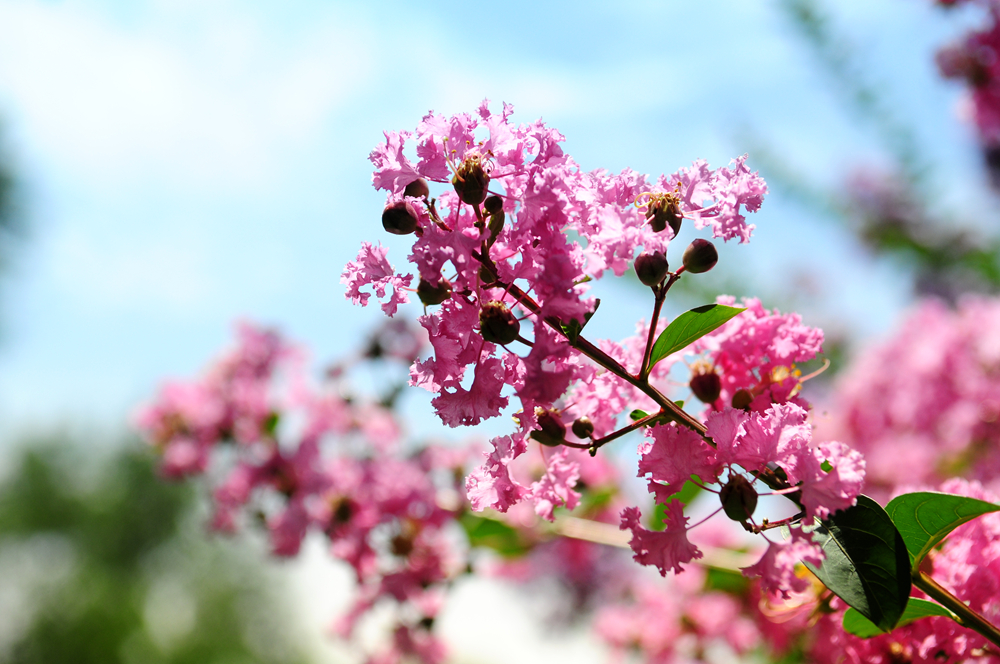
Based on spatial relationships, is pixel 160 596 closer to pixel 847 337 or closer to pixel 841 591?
pixel 847 337

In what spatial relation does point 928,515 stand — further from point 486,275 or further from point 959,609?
point 486,275

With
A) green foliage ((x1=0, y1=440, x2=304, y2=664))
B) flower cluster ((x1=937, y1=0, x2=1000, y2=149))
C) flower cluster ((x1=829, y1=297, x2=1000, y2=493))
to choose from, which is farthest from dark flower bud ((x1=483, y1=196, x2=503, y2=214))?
green foliage ((x1=0, y1=440, x2=304, y2=664))

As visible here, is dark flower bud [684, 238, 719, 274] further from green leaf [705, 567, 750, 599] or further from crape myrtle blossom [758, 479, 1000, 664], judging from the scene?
green leaf [705, 567, 750, 599]

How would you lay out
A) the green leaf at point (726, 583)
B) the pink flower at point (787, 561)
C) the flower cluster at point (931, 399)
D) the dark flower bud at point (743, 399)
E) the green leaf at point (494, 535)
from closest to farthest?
the pink flower at point (787, 561) < the dark flower bud at point (743, 399) < the green leaf at point (726, 583) < the green leaf at point (494, 535) < the flower cluster at point (931, 399)

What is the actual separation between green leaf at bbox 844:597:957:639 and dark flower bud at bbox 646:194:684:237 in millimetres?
569

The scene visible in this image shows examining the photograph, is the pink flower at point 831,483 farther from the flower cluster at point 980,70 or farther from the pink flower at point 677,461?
the flower cluster at point 980,70

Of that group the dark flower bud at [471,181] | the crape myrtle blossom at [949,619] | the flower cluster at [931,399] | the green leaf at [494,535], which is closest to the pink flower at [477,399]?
the dark flower bud at [471,181]

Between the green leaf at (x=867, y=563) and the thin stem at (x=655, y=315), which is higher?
the thin stem at (x=655, y=315)

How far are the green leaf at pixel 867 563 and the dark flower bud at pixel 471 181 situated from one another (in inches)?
23.2

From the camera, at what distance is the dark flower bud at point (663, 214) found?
917mm

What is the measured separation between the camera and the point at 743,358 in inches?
43.9

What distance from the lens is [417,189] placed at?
892mm

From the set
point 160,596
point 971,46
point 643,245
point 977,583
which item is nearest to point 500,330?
point 643,245

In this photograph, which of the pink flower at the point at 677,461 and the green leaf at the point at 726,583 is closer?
the pink flower at the point at 677,461
